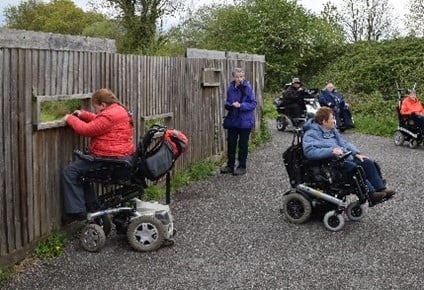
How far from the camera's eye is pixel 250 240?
6.79 metres

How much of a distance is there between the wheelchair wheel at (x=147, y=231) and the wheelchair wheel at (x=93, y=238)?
0.90ft

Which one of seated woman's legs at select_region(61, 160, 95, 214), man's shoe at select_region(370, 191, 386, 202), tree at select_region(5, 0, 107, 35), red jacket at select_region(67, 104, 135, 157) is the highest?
tree at select_region(5, 0, 107, 35)

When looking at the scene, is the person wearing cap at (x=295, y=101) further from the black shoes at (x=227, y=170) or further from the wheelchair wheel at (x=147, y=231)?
the wheelchair wheel at (x=147, y=231)

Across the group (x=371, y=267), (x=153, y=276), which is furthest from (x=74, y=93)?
(x=371, y=267)

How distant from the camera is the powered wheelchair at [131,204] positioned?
6.23 m

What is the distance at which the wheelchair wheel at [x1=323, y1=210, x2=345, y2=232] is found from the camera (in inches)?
285

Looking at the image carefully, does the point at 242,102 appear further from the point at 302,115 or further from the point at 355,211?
the point at 302,115

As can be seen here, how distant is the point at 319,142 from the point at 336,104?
963 cm

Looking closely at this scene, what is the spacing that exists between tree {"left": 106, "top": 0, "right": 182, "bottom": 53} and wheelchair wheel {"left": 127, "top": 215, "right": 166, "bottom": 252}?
21428 millimetres

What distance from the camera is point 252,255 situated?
6250 mm

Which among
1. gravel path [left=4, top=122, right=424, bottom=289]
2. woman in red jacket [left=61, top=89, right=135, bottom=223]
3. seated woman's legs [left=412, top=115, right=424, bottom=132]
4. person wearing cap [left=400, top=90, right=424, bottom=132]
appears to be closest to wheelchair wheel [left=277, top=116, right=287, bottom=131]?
person wearing cap [left=400, top=90, right=424, bottom=132]

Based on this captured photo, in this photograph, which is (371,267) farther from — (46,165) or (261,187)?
(261,187)

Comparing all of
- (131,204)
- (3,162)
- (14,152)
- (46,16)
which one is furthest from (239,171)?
(46,16)

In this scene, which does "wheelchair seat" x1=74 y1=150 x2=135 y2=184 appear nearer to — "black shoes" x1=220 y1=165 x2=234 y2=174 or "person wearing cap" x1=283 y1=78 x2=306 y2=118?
"black shoes" x1=220 y1=165 x2=234 y2=174
